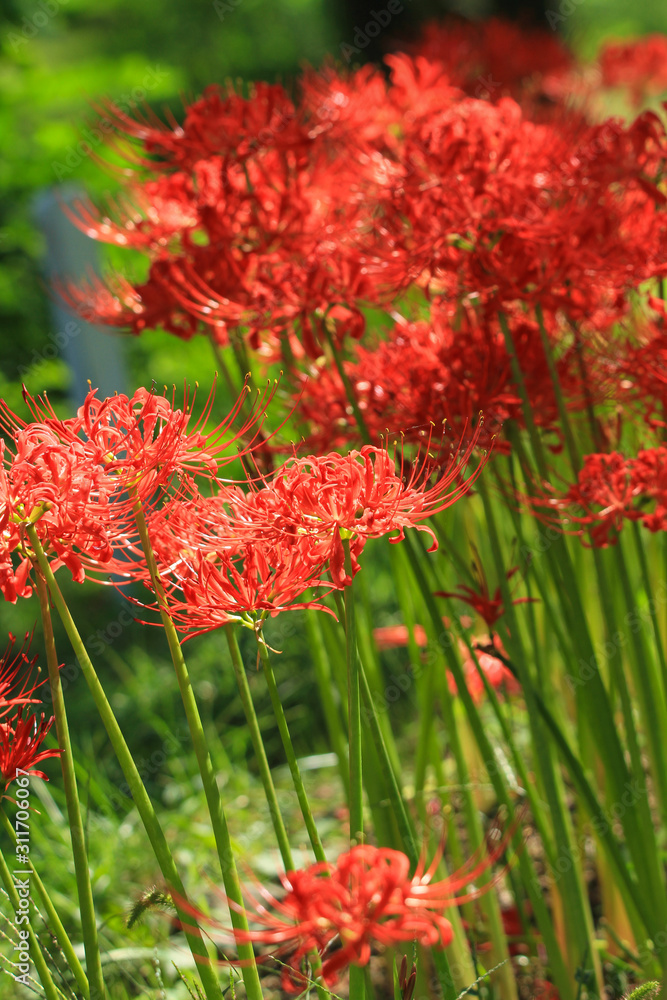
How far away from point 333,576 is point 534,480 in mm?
676

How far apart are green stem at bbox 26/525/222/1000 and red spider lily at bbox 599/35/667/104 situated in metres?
5.29

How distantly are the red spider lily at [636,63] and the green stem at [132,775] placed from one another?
17.4 feet

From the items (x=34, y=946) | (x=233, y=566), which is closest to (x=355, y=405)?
(x=233, y=566)

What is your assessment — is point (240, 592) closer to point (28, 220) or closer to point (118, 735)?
point (118, 735)

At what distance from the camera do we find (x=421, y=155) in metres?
1.50

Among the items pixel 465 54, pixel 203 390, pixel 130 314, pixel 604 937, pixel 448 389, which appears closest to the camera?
pixel 448 389

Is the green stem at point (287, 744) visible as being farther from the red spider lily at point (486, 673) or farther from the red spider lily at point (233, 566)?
the red spider lily at point (486, 673)

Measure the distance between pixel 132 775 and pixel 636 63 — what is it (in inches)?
213

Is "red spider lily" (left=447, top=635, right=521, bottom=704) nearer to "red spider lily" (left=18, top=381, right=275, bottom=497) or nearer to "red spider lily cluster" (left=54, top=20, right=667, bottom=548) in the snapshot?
"red spider lily cluster" (left=54, top=20, right=667, bottom=548)

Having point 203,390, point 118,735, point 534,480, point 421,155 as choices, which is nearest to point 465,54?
point 203,390

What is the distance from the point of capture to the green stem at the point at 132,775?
950 millimetres

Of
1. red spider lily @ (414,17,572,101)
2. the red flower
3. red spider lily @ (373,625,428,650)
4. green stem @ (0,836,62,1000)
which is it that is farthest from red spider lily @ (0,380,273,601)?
red spider lily @ (414,17,572,101)

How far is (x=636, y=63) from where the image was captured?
17.0ft

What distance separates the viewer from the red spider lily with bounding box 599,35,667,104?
5.19 m
